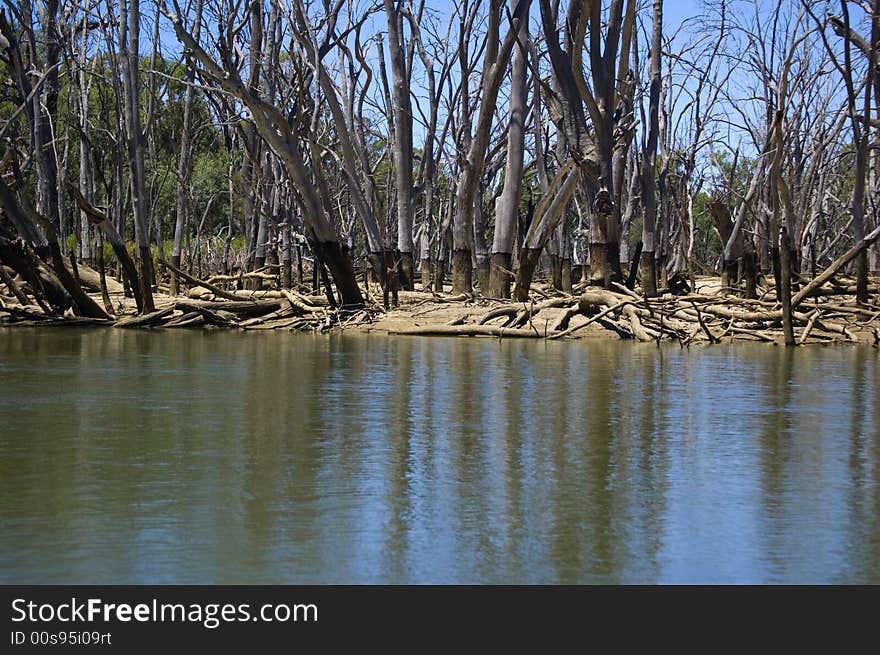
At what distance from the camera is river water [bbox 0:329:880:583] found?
12.9ft

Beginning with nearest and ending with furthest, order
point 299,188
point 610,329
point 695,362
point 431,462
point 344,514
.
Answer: point 344,514 < point 431,462 < point 695,362 < point 610,329 < point 299,188

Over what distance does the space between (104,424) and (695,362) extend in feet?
22.3

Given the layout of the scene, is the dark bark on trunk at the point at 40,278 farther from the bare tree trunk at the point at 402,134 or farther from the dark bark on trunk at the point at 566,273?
the dark bark on trunk at the point at 566,273

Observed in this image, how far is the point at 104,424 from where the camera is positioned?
6914 millimetres

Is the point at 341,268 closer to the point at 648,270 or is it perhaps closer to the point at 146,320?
the point at 146,320

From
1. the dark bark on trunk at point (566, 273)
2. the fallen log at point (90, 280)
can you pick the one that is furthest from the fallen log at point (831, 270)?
the fallen log at point (90, 280)

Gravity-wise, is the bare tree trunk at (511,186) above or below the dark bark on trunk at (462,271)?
above

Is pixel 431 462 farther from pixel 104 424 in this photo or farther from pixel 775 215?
pixel 775 215

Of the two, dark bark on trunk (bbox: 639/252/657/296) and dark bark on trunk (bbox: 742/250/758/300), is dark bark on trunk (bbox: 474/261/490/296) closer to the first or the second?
dark bark on trunk (bbox: 639/252/657/296)

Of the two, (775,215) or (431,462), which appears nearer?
(431,462)

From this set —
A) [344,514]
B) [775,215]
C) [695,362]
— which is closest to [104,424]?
[344,514]

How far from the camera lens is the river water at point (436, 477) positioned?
3.94 metres
